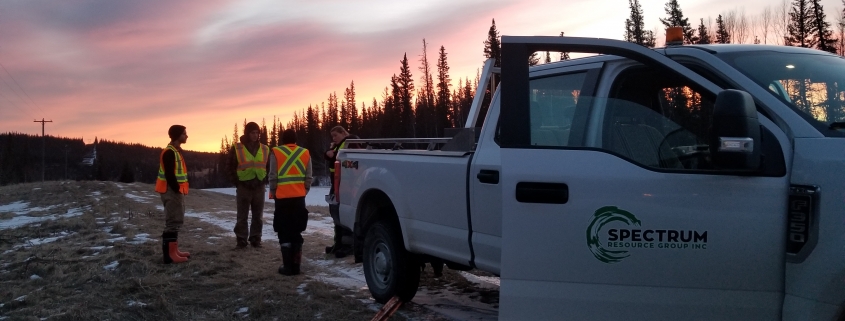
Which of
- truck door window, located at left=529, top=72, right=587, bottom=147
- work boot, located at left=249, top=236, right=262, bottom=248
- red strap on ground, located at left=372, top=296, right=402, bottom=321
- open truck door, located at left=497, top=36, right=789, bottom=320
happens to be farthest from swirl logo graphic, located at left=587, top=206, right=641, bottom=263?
work boot, located at left=249, top=236, right=262, bottom=248

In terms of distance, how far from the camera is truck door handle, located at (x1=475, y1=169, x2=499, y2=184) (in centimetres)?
440

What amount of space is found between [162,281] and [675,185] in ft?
19.9

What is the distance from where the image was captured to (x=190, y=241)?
10.9 metres

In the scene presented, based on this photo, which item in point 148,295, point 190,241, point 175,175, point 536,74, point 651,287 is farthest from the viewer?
point 190,241

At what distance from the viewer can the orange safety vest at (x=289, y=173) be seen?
8102mm

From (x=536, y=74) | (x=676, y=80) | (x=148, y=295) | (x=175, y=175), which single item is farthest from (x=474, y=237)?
(x=175, y=175)

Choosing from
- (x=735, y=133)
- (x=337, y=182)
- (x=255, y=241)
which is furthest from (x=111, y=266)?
(x=735, y=133)

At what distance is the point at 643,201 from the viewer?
3.08 meters

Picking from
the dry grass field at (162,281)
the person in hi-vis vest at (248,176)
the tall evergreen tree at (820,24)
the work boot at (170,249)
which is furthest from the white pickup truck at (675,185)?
the tall evergreen tree at (820,24)

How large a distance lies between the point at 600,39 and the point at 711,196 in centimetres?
98

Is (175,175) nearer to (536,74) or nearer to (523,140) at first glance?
(536,74)

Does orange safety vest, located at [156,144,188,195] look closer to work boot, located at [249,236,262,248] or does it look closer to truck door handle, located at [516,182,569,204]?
work boot, located at [249,236,262,248]

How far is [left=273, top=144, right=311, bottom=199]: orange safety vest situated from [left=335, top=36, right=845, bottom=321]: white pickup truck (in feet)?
15.5

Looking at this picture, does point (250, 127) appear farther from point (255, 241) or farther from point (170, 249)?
point (170, 249)
